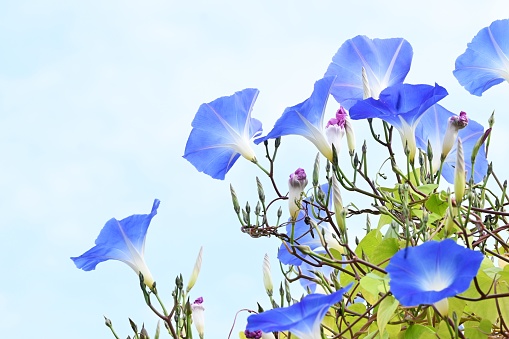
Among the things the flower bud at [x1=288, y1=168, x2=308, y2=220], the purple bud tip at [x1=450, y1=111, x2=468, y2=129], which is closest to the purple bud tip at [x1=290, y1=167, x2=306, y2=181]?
the flower bud at [x1=288, y1=168, x2=308, y2=220]

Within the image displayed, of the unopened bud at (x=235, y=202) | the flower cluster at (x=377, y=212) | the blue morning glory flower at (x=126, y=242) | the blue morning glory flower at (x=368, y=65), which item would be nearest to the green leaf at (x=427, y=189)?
the flower cluster at (x=377, y=212)

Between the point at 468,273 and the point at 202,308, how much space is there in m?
0.84

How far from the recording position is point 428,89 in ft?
4.79

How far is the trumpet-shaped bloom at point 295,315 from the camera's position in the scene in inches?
45.6

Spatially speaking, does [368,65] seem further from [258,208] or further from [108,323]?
[108,323]

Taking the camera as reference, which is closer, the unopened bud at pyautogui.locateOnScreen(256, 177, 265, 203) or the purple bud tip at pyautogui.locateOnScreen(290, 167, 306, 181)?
the purple bud tip at pyautogui.locateOnScreen(290, 167, 306, 181)

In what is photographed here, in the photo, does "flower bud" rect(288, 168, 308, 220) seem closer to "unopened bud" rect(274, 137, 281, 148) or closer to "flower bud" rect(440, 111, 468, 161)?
"unopened bud" rect(274, 137, 281, 148)

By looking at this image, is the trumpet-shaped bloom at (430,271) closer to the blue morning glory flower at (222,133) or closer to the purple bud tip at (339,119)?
the purple bud tip at (339,119)

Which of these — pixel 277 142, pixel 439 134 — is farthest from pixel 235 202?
pixel 439 134

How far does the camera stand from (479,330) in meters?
1.42

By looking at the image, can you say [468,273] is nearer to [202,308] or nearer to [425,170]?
[425,170]

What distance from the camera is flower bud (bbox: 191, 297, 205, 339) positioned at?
1.75m

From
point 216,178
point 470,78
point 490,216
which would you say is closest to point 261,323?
point 490,216

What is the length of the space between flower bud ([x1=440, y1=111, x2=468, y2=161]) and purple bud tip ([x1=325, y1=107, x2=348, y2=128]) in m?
0.23
